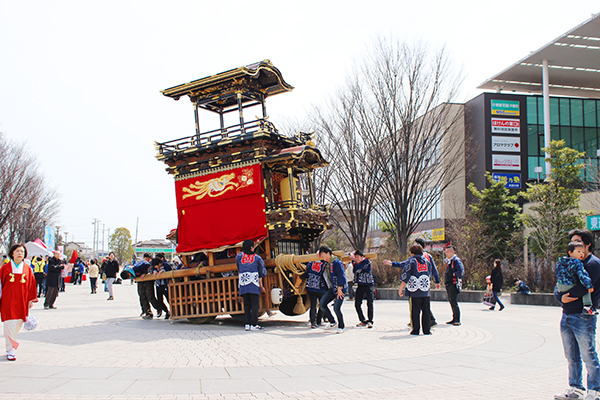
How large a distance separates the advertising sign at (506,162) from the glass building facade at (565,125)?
1.26 meters

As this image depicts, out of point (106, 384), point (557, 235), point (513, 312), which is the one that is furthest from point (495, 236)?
point (106, 384)

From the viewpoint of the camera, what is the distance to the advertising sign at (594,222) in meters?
31.0

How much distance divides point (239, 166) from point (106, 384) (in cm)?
857

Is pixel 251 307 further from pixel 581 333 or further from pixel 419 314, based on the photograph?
pixel 581 333

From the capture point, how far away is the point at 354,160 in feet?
86.8

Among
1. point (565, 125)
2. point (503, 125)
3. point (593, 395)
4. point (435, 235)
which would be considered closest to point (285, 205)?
point (593, 395)

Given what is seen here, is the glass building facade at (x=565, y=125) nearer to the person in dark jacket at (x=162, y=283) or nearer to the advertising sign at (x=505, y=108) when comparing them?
the advertising sign at (x=505, y=108)

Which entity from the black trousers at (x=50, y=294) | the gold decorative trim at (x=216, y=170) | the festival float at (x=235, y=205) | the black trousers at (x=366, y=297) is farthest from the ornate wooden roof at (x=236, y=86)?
the black trousers at (x=50, y=294)

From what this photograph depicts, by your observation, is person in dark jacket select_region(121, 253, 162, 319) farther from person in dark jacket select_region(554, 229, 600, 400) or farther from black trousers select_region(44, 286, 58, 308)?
person in dark jacket select_region(554, 229, 600, 400)

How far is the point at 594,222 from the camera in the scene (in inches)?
1233

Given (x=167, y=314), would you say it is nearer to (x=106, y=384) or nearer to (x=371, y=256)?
(x=371, y=256)

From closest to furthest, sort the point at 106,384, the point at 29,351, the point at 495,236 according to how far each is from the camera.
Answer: the point at 106,384
the point at 29,351
the point at 495,236

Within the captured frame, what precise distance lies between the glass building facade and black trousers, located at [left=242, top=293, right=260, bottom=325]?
38295mm

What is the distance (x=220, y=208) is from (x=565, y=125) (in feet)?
135
